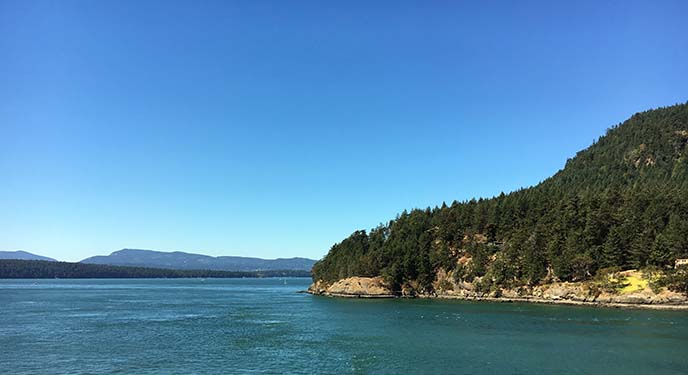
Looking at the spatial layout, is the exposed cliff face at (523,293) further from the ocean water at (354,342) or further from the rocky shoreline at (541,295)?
the ocean water at (354,342)

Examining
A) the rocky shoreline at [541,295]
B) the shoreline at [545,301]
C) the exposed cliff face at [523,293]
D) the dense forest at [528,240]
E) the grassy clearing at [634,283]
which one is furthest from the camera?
the dense forest at [528,240]

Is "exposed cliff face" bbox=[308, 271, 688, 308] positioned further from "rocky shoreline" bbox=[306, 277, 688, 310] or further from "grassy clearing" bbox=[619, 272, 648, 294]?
"grassy clearing" bbox=[619, 272, 648, 294]

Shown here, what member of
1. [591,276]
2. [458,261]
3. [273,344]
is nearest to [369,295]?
[458,261]

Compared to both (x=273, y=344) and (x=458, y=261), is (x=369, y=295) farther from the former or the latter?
(x=273, y=344)

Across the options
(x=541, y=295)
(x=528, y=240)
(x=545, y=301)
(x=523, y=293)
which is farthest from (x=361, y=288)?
(x=545, y=301)

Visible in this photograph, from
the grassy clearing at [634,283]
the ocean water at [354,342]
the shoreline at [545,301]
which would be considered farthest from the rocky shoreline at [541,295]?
the ocean water at [354,342]

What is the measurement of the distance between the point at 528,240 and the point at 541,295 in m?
15.9

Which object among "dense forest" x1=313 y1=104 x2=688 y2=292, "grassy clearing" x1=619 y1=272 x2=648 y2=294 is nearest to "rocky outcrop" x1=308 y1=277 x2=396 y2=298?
"dense forest" x1=313 y1=104 x2=688 y2=292

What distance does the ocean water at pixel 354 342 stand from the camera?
50.1 m

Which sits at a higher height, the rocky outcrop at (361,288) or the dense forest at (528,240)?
the dense forest at (528,240)

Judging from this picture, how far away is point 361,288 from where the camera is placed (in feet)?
508

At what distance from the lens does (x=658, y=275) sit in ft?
353

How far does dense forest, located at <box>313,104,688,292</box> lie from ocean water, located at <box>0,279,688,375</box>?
72.6 ft

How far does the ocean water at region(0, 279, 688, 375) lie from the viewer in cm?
5006
